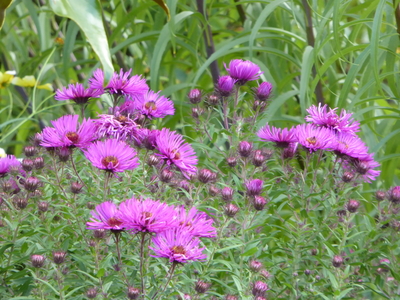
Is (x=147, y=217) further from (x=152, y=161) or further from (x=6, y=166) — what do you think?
(x=6, y=166)

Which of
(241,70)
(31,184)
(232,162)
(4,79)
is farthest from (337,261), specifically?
(4,79)

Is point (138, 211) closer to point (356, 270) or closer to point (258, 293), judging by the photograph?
point (258, 293)

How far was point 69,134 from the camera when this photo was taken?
682mm

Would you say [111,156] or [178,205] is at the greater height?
[111,156]

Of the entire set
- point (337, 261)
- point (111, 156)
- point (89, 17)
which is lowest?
point (337, 261)

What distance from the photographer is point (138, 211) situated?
54cm

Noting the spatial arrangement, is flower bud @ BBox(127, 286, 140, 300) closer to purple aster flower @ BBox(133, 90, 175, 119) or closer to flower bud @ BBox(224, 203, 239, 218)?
flower bud @ BBox(224, 203, 239, 218)

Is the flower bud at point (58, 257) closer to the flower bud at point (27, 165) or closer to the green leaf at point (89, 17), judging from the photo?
the flower bud at point (27, 165)

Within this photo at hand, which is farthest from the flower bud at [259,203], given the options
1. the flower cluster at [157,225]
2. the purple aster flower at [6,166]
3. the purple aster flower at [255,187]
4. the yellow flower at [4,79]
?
Answer: the yellow flower at [4,79]

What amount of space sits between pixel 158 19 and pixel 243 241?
766 millimetres

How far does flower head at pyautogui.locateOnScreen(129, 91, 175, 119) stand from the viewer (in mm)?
759

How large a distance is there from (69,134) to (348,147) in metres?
0.35

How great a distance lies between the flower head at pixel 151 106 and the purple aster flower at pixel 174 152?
6cm

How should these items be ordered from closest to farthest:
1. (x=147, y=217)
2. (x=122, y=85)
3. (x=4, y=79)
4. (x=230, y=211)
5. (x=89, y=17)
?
(x=89, y=17), (x=147, y=217), (x=230, y=211), (x=122, y=85), (x=4, y=79)
